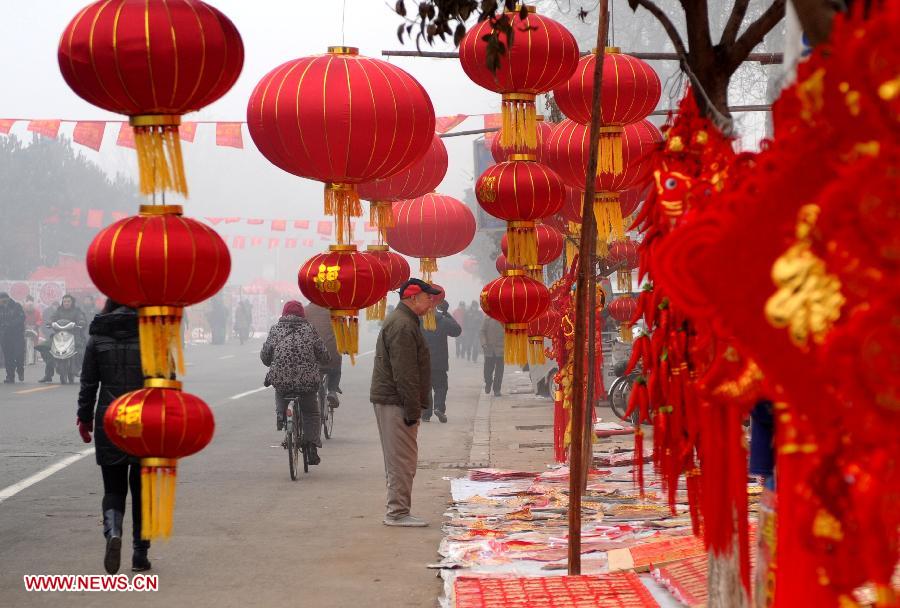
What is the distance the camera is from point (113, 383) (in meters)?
7.68

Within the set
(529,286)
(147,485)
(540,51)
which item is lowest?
(147,485)

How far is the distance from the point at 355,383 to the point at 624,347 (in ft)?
33.4

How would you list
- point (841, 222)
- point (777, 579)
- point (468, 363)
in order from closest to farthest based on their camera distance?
point (841, 222)
point (777, 579)
point (468, 363)

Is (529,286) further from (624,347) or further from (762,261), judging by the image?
(624,347)

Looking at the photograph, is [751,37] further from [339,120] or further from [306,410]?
[306,410]

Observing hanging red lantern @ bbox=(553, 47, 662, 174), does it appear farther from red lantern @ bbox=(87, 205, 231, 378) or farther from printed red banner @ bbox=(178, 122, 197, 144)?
printed red banner @ bbox=(178, 122, 197, 144)

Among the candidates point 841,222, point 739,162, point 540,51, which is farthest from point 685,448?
point 540,51

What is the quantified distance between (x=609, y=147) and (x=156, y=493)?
471cm

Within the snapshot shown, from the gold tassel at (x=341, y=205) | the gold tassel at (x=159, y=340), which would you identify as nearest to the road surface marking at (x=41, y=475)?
the gold tassel at (x=341, y=205)

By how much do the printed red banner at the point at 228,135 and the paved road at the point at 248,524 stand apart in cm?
520

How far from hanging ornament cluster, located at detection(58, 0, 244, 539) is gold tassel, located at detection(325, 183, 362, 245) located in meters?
1.89

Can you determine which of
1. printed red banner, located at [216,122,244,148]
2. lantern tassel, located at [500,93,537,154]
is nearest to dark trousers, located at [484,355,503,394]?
printed red banner, located at [216,122,244,148]

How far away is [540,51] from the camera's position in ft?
24.6

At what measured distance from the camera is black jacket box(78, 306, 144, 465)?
7.65 m
